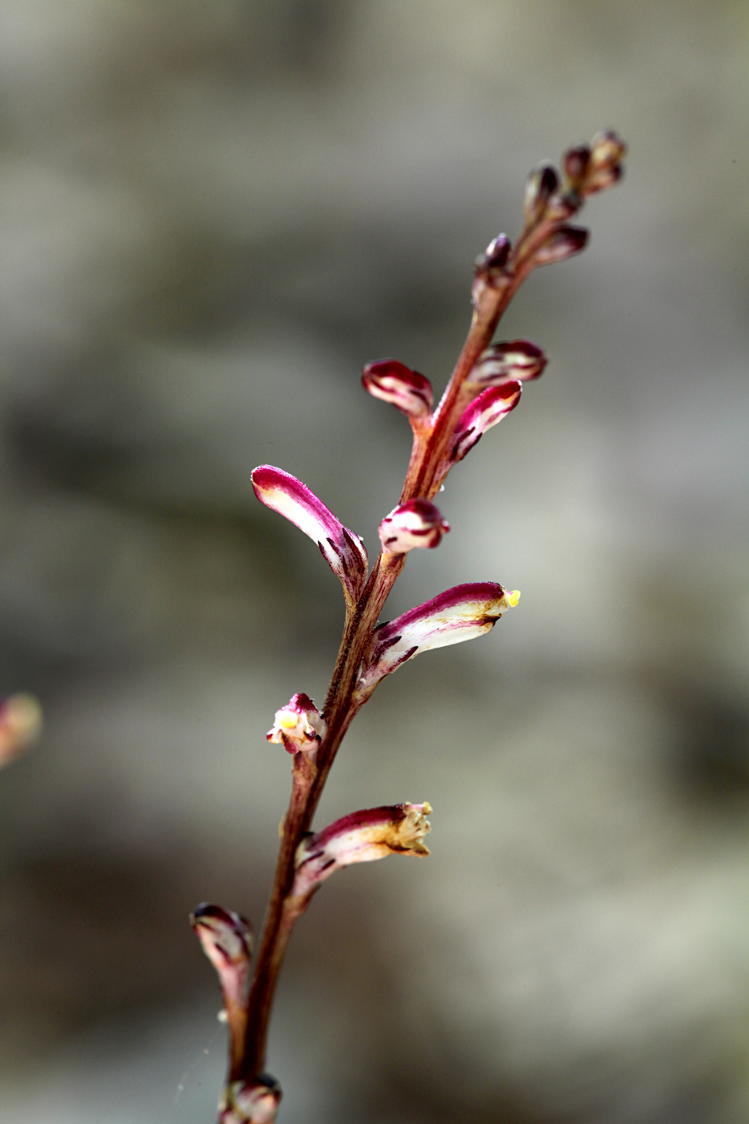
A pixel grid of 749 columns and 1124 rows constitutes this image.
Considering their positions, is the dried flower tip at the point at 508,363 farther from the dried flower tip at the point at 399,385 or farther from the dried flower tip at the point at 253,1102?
the dried flower tip at the point at 253,1102

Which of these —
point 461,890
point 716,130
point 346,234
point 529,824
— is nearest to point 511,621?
point 529,824

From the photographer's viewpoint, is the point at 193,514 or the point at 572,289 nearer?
the point at 193,514

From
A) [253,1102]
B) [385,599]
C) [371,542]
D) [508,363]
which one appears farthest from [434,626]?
[371,542]

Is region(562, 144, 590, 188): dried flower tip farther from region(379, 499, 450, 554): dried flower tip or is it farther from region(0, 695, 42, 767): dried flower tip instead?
region(0, 695, 42, 767): dried flower tip

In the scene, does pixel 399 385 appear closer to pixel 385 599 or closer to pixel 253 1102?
pixel 385 599

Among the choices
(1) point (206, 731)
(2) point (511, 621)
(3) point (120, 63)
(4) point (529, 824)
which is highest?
(3) point (120, 63)

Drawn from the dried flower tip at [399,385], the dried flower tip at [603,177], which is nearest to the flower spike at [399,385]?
the dried flower tip at [399,385]

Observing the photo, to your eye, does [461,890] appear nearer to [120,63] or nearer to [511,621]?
[511,621]

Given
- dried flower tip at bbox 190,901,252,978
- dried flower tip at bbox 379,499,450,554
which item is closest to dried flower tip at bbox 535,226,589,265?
dried flower tip at bbox 379,499,450,554
